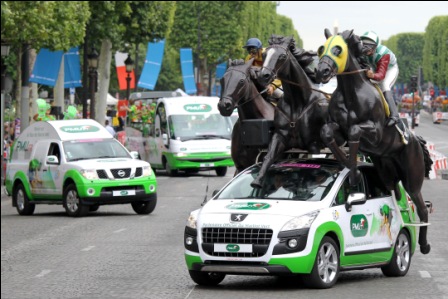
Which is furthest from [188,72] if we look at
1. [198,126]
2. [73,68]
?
[198,126]

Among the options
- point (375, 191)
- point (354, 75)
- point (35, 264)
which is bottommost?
point (35, 264)

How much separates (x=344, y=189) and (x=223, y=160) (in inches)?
1170

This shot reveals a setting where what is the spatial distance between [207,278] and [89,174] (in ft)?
42.9

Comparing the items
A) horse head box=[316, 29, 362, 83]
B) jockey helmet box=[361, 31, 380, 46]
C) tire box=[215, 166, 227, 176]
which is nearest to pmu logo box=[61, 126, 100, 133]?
jockey helmet box=[361, 31, 380, 46]

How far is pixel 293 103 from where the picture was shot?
711 inches

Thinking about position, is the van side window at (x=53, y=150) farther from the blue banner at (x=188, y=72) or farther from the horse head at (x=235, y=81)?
the blue banner at (x=188, y=72)

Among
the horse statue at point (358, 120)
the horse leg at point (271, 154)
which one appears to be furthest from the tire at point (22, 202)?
the horse statue at point (358, 120)

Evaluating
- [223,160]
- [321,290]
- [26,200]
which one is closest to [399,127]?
[321,290]

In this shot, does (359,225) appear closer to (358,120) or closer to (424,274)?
(358,120)

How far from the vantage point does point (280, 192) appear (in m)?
15.7

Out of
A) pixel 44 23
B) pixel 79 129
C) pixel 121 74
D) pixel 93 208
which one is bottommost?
pixel 121 74

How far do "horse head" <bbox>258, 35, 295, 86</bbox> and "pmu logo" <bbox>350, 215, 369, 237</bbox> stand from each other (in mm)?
2540

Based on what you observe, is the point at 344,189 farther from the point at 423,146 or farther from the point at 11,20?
the point at 11,20

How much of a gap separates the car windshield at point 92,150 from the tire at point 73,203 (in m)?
0.79
